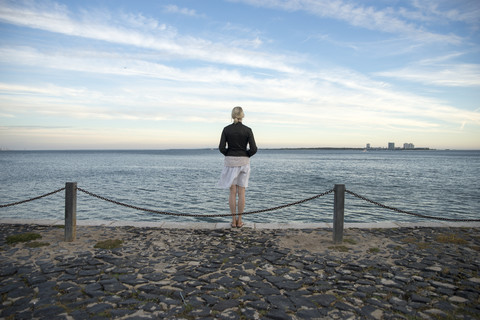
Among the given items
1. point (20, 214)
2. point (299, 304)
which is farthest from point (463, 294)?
point (20, 214)

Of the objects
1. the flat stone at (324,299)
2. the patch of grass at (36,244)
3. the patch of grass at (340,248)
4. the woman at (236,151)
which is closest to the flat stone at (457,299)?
the flat stone at (324,299)

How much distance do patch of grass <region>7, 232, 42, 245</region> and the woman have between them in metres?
4.04

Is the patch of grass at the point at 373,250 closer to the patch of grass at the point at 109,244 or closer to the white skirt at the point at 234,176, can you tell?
the white skirt at the point at 234,176

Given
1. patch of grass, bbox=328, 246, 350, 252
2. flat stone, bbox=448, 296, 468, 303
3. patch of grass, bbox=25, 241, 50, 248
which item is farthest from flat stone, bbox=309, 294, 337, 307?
patch of grass, bbox=25, 241, 50, 248

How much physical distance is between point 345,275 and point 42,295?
4.20 metres

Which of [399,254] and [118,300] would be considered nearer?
[118,300]

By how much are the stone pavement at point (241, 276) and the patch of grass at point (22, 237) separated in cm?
12

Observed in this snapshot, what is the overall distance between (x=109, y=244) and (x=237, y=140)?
344 cm

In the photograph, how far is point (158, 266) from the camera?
16.0ft

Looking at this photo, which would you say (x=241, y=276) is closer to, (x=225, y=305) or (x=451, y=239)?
(x=225, y=305)

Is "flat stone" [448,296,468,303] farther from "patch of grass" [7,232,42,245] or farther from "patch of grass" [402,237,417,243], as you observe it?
"patch of grass" [7,232,42,245]

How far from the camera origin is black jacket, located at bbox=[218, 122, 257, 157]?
6883 millimetres

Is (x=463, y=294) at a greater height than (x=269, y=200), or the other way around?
(x=463, y=294)

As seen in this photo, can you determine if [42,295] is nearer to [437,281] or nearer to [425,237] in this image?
[437,281]
